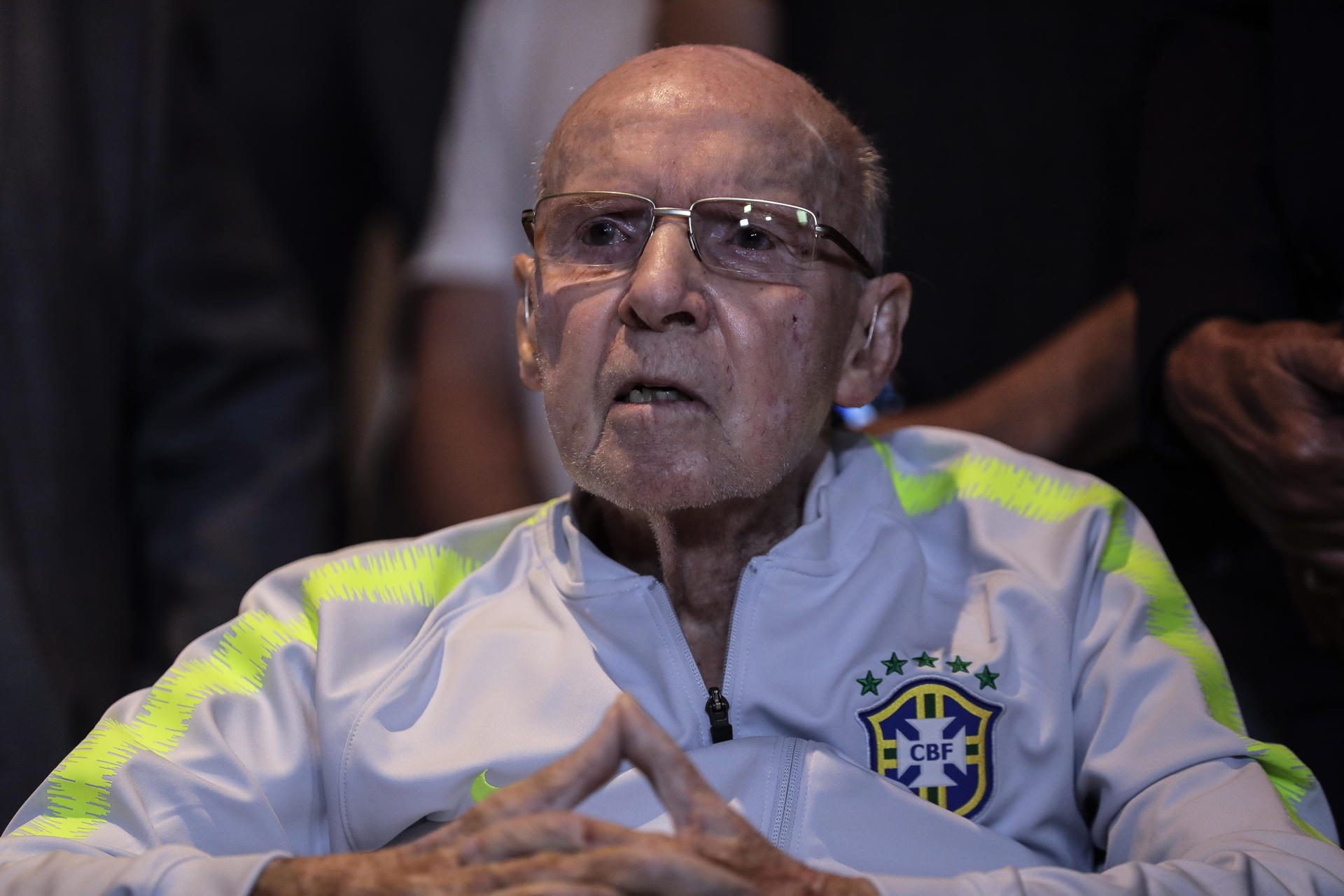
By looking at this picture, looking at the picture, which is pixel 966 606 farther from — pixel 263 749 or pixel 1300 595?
pixel 263 749

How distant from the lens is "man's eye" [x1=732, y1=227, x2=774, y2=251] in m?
1.43

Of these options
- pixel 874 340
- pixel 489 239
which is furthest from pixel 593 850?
pixel 489 239

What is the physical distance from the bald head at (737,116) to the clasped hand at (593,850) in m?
0.67

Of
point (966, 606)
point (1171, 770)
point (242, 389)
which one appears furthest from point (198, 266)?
point (1171, 770)

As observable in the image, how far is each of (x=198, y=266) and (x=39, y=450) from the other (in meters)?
0.45

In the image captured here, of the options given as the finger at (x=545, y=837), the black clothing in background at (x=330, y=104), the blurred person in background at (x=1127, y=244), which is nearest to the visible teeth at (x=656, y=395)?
the finger at (x=545, y=837)

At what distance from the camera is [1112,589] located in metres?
1.48

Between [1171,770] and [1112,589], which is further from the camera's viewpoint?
[1112,589]

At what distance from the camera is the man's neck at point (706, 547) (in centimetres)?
150

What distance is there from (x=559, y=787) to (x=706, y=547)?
0.51 m

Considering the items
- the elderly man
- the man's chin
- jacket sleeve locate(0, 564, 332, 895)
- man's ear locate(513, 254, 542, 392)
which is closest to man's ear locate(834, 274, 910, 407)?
the elderly man

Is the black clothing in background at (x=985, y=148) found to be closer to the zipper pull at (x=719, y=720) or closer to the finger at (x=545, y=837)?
the zipper pull at (x=719, y=720)

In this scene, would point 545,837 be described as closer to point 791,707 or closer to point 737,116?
point 791,707

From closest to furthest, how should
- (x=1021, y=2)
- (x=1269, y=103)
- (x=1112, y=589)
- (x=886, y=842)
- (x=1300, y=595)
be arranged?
1. (x=886, y=842)
2. (x=1112, y=589)
3. (x=1300, y=595)
4. (x=1269, y=103)
5. (x=1021, y=2)
